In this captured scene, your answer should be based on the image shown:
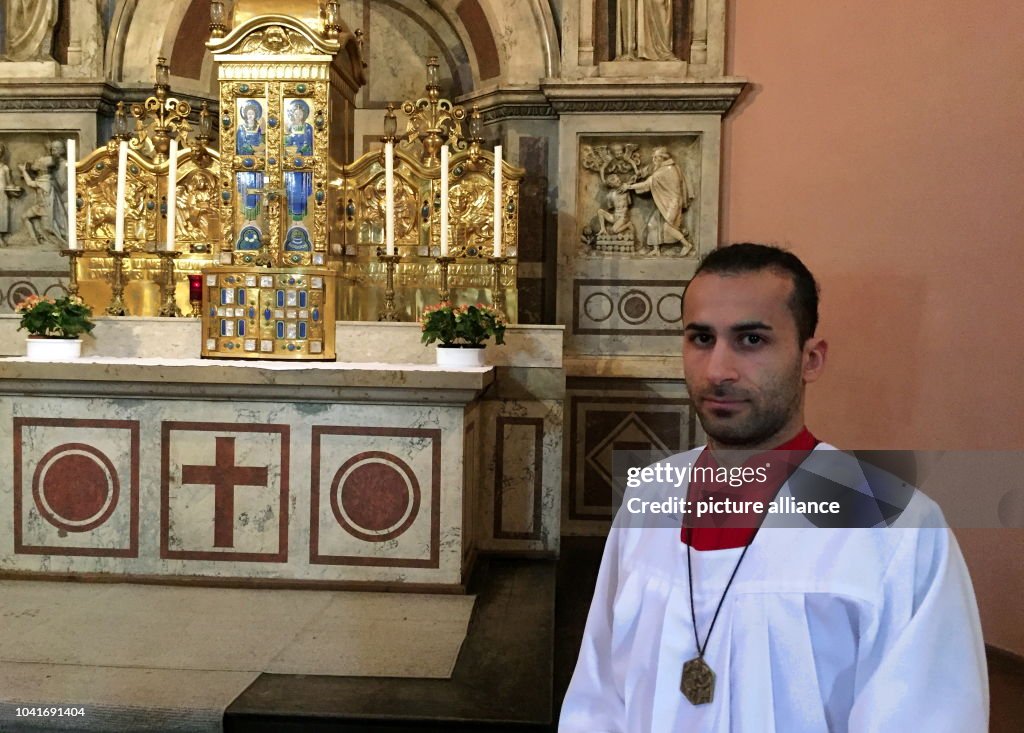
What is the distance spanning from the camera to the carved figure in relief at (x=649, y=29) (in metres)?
5.69

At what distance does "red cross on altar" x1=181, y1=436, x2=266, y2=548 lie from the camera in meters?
3.95

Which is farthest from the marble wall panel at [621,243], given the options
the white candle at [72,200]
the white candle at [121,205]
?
the white candle at [72,200]

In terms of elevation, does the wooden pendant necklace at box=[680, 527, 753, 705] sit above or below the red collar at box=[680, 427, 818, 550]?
below

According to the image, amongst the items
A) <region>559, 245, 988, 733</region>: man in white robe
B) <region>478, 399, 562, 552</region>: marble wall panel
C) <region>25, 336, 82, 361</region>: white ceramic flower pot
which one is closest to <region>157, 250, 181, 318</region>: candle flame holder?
<region>25, 336, 82, 361</region>: white ceramic flower pot

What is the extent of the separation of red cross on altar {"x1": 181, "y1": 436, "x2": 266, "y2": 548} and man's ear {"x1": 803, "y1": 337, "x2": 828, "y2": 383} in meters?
A: 3.14

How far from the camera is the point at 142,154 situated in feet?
17.1

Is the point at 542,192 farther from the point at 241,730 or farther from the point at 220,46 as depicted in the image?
the point at 241,730

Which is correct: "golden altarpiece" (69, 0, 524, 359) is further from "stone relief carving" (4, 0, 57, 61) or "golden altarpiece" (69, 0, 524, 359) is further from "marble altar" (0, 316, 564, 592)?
"stone relief carving" (4, 0, 57, 61)

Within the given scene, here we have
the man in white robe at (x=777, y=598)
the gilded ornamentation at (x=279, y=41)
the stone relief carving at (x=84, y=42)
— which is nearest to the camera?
the man in white robe at (x=777, y=598)

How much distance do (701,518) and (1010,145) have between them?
3.67 meters

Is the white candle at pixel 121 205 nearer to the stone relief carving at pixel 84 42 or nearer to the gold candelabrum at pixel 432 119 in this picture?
the gold candelabrum at pixel 432 119

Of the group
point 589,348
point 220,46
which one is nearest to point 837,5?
point 589,348

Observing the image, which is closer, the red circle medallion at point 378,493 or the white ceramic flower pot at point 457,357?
the red circle medallion at point 378,493

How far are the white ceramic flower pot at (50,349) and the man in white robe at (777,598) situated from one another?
3743 millimetres
